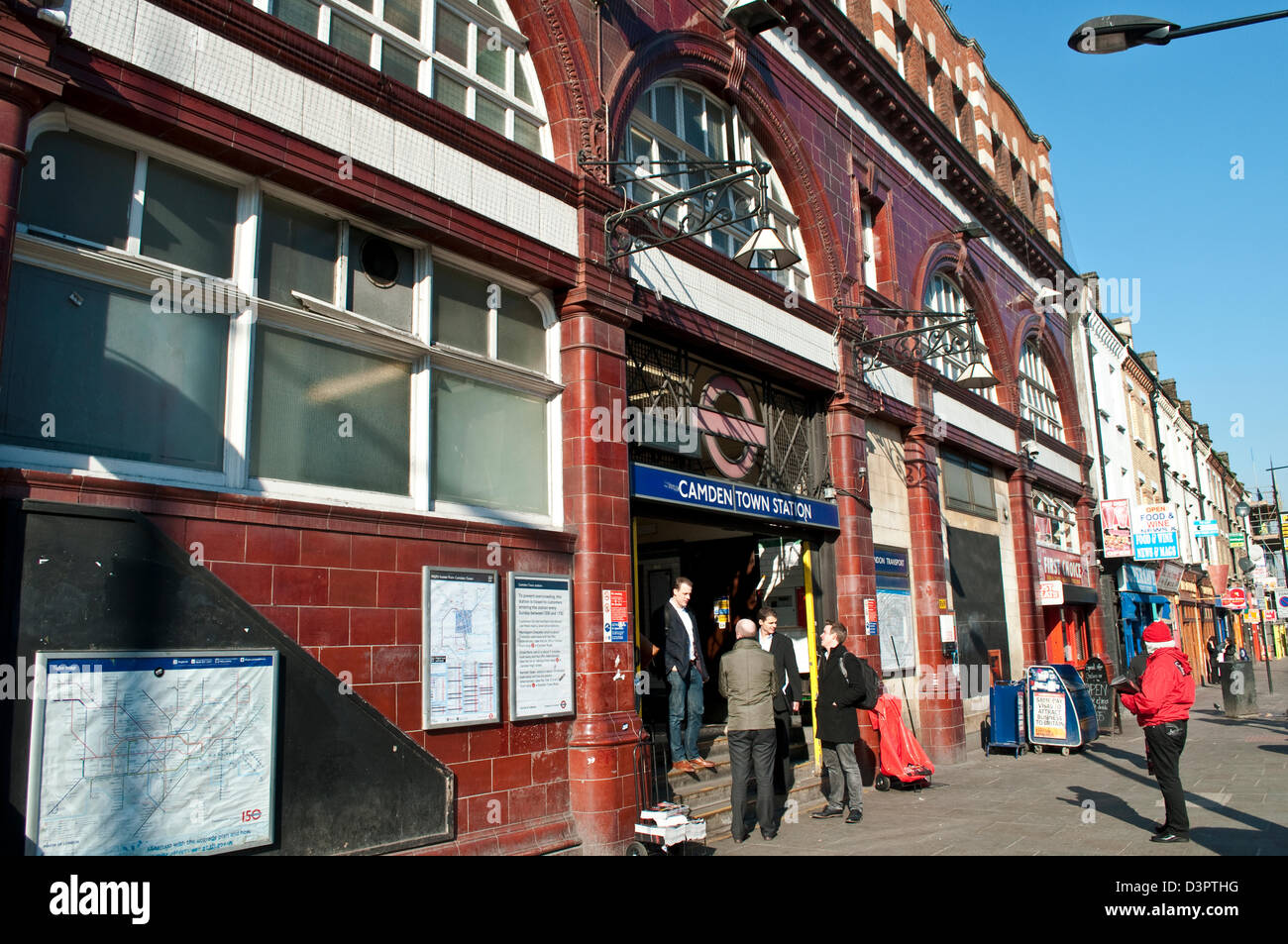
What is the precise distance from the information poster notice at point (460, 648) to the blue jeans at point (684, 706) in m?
2.50

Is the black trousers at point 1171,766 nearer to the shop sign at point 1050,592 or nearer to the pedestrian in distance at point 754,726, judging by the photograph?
the pedestrian in distance at point 754,726

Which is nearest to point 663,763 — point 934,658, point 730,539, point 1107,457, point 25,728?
point 730,539

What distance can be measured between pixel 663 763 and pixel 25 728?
5.65 meters

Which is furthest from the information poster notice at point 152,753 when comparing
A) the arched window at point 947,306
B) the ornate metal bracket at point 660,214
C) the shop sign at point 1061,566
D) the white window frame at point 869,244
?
the shop sign at point 1061,566

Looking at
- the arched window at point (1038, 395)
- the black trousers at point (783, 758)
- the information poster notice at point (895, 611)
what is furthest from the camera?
the arched window at point (1038, 395)

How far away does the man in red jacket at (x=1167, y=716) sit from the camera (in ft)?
25.0

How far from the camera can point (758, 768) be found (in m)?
8.74

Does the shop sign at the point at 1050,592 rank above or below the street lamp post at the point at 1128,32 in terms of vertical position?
below

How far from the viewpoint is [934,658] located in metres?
14.9

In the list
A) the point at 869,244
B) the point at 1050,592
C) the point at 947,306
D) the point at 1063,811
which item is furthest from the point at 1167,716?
the point at 1050,592

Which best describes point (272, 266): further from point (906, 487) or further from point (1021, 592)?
point (1021, 592)

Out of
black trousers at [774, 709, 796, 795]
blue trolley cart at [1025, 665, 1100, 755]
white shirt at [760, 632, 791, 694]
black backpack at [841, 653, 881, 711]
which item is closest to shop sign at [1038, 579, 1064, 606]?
blue trolley cart at [1025, 665, 1100, 755]

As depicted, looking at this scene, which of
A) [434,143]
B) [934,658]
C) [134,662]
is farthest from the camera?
[934,658]

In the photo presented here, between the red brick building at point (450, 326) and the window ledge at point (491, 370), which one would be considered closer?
the red brick building at point (450, 326)
